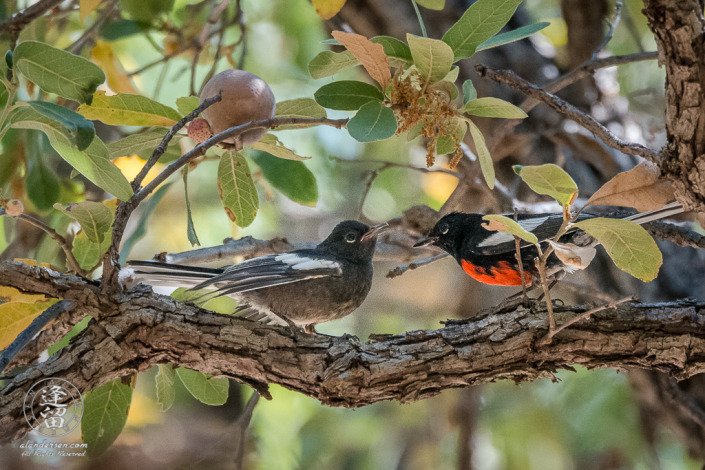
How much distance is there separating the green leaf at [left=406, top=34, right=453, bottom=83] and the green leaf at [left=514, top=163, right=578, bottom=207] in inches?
13.1

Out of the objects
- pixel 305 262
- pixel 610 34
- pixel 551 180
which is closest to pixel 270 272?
pixel 305 262

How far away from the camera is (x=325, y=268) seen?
2418 mm

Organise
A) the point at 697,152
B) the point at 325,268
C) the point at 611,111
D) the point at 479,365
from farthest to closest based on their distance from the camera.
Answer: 1. the point at 611,111
2. the point at 325,268
3. the point at 479,365
4. the point at 697,152

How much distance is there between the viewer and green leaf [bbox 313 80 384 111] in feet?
5.94

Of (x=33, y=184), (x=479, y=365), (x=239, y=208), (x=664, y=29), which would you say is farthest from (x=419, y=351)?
(x=33, y=184)

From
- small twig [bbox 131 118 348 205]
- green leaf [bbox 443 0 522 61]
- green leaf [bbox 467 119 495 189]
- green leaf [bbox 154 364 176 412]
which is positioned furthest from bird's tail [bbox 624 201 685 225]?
green leaf [bbox 154 364 176 412]

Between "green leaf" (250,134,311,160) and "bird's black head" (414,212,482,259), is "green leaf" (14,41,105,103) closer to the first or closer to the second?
"green leaf" (250,134,311,160)

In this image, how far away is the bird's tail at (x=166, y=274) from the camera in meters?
2.18

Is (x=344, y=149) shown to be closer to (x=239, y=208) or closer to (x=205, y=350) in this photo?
(x=239, y=208)

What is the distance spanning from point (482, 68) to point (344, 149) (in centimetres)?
286

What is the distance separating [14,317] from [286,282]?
867 millimetres

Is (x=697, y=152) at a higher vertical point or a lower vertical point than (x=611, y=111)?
lower

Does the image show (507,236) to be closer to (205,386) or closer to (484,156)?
(484,156)

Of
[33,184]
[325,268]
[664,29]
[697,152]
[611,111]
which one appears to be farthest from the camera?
[611,111]
